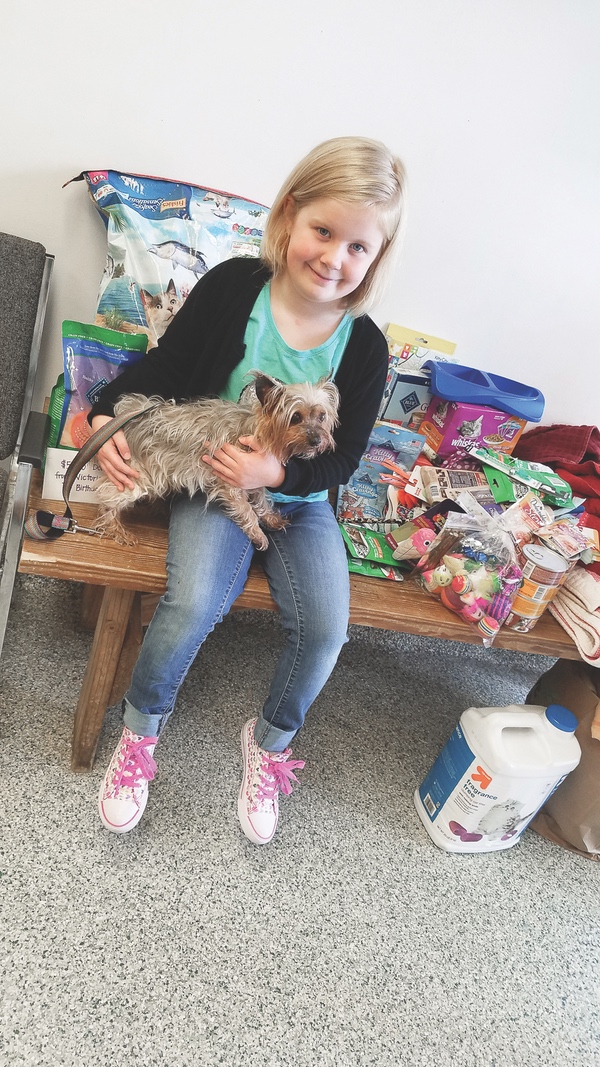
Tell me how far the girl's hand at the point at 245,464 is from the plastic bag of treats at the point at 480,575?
523 millimetres

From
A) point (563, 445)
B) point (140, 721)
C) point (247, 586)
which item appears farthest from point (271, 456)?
point (563, 445)

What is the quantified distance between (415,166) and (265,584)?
1.26 metres

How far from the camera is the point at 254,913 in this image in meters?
1.28


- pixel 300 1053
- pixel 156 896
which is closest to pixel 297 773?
pixel 156 896

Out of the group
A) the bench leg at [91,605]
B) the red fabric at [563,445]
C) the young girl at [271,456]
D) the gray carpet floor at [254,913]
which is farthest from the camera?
the red fabric at [563,445]

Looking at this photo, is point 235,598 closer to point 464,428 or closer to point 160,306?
point 160,306

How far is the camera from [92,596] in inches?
69.1

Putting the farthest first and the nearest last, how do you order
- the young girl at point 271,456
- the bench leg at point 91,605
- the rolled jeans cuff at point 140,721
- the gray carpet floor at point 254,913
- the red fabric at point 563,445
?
1. the red fabric at point 563,445
2. the bench leg at point 91,605
3. the rolled jeans cuff at point 140,721
4. the young girl at point 271,456
5. the gray carpet floor at point 254,913

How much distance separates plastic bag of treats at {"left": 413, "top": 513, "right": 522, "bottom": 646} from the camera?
1514 millimetres

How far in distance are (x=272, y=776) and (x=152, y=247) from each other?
4.39ft

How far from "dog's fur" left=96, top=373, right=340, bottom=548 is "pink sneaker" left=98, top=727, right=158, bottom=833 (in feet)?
1.46

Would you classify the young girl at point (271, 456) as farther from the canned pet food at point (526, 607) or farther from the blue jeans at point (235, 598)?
the canned pet food at point (526, 607)

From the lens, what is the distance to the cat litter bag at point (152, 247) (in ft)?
5.08

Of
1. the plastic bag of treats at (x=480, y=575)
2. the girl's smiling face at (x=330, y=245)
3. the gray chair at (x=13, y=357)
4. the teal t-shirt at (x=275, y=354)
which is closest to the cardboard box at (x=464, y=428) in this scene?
the plastic bag of treats at (x=480, y=575)
